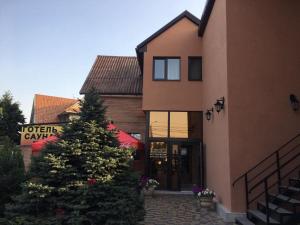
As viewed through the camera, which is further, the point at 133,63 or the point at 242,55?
the point at 133,63

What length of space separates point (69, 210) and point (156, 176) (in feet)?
27.4

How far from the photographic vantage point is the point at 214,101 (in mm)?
11430

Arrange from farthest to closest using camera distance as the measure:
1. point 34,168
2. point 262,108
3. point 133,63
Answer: point 133,63 → point 262,108 → point 34,168

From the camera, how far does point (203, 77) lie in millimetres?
14625


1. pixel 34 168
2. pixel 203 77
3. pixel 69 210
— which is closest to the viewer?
pixel 69 210

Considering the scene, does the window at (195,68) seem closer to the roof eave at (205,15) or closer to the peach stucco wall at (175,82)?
the peach stucco wall at (175,82)

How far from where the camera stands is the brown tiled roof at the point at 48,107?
33.8 metres

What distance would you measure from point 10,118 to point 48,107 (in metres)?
6.53

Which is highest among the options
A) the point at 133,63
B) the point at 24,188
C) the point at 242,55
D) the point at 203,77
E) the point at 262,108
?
the point at 133,63

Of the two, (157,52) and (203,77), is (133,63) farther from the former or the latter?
(203,77)

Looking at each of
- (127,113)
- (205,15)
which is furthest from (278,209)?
(127,113)

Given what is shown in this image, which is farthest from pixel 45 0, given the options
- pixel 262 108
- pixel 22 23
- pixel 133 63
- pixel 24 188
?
pixel 133 63

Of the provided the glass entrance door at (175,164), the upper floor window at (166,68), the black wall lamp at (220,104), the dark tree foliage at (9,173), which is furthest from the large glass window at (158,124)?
the dark tree foliage at (9,173)

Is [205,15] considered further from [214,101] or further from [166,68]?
[214,101]
